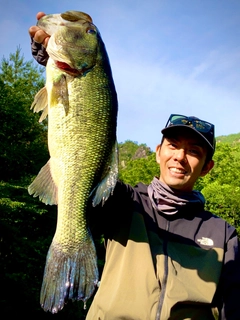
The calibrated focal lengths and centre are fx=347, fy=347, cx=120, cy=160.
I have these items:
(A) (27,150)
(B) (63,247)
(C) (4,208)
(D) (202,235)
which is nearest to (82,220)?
(B) (63,247)

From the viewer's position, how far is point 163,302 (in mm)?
2465

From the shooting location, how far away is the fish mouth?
7.82ft

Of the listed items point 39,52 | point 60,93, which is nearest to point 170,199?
point 60,93

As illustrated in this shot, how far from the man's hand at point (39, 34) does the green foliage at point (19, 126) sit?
14979mm

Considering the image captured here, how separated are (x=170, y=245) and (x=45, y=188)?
109 centimetres

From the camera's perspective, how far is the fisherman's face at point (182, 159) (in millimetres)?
3008

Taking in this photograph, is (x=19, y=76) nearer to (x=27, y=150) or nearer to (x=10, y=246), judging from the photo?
(x=27, y=150)

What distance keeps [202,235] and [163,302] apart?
0.68 meters

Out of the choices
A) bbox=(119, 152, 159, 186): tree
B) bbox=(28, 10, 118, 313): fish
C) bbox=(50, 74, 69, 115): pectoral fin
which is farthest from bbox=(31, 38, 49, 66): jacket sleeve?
bbox=(119, 152, 159, 186): tree

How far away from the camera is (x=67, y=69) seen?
2.39 m

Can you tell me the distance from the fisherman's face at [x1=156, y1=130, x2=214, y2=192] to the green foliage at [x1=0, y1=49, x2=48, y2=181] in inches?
588

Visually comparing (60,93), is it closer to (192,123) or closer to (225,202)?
(192,123)

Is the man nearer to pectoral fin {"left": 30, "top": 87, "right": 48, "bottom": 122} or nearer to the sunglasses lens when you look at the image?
the sunglasses lens

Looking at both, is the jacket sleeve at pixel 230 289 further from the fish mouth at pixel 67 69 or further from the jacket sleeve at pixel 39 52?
the jacket sleeve at pixel 39 52
